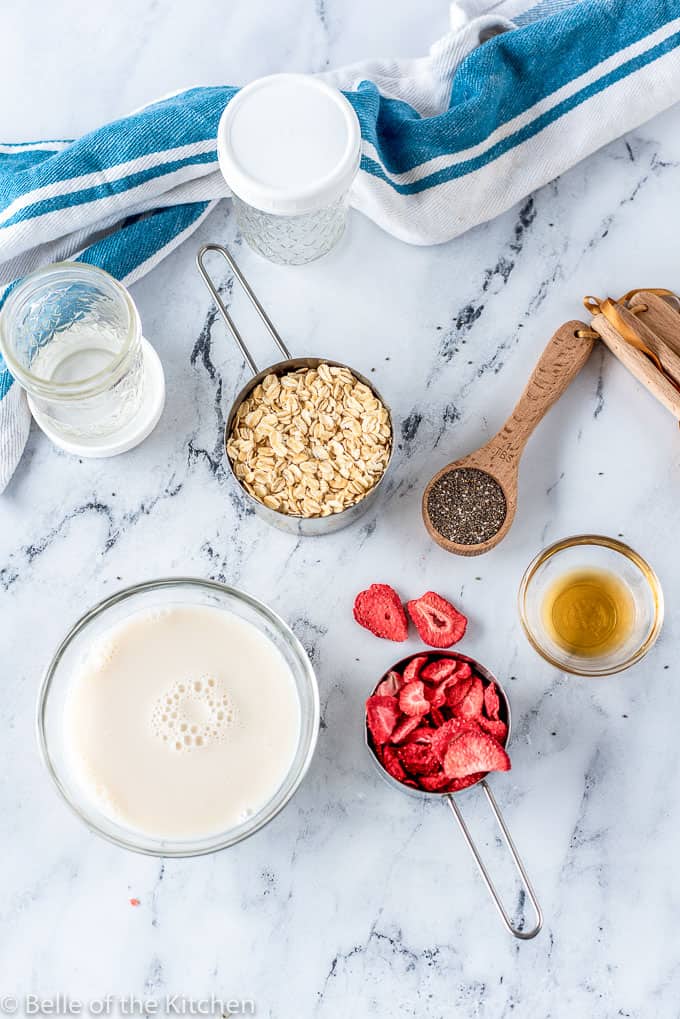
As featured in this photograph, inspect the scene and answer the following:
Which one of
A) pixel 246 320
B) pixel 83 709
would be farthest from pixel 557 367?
pixel 83 709

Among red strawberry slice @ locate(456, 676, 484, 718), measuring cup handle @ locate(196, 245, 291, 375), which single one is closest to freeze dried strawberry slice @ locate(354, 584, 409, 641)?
red strawberry slice @ locate(456, 676, 484, 718)

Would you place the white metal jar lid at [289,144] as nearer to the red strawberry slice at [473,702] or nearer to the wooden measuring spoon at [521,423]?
the wooden measuring spoon at [521,423]

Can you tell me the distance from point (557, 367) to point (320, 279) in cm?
37

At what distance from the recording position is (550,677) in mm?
1512

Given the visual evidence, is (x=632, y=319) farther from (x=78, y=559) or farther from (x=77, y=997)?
(x=77, y=997)

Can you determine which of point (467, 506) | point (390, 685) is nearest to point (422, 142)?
point (467, 506)

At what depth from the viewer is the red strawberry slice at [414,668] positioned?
4.68ft

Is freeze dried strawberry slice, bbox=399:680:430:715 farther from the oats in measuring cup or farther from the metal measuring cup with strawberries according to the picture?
the oats in measuring cup

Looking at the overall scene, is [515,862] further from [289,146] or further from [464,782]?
[289,146]

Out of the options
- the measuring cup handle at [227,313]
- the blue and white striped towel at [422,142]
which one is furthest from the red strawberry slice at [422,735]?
the blue and white striped towel at [422,142]

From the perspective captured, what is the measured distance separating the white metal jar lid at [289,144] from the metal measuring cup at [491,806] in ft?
2.01

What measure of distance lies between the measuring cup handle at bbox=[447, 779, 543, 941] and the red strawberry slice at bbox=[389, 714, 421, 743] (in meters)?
0.10

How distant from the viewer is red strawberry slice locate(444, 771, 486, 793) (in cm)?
138

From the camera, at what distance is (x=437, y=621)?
1.49 m
